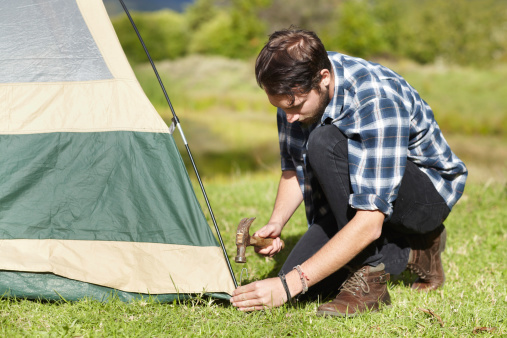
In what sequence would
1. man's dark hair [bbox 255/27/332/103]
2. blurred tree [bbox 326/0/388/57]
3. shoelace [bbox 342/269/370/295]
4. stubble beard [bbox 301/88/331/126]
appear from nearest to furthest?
man's dark hair [bbox 255/27/332/103] → stubble beard [bbox 301/88/331/126] → shoelace [bbox 342/269/370/295] → blurred tree [bbox 326/0/388/57]

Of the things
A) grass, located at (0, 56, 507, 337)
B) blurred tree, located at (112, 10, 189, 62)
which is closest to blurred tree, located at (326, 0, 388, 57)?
blurred tree, located at (112, 10, 189, 62)

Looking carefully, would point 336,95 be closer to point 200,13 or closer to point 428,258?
point 428,258

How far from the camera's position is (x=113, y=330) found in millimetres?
1816

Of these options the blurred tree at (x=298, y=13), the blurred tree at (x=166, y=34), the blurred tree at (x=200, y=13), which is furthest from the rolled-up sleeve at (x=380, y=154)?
the blurred tree at (x=200, y=13)

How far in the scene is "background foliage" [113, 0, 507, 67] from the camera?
1850 centimetres

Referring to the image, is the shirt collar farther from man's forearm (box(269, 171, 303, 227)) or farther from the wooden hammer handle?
the wooden hammer handle

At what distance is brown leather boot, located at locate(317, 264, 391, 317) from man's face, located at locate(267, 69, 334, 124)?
649mm

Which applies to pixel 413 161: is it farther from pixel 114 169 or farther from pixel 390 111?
pixel 114 169

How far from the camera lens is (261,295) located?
183cm

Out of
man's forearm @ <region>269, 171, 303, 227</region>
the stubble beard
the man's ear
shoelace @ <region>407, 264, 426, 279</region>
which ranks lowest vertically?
shoelace @ <region>407, 264, 426, 279</region>

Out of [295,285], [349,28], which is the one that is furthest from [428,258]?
[349,28]

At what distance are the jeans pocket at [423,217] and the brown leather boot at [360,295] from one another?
0.21 m

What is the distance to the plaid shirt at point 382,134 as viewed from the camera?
1.81 metres

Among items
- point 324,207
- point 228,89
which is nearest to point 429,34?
point 228,89
